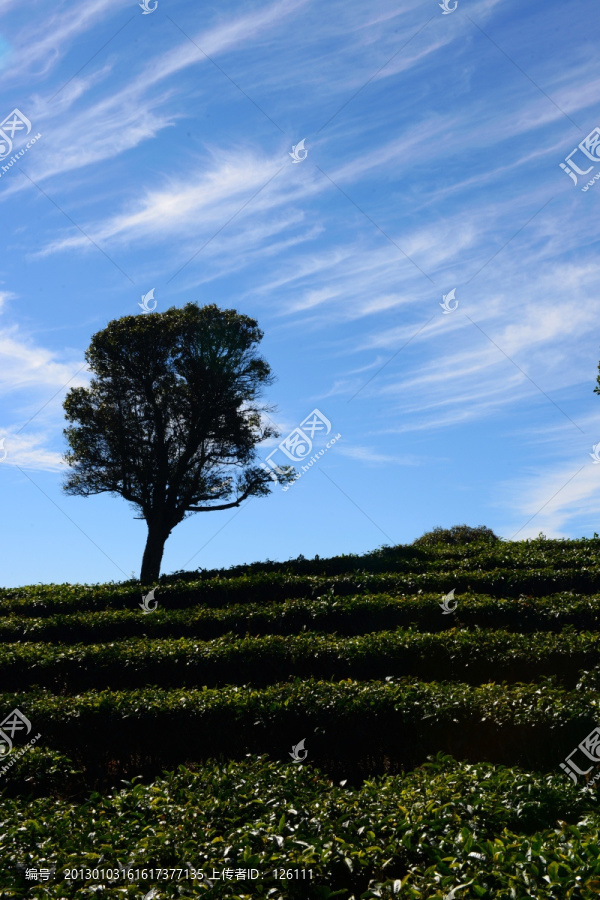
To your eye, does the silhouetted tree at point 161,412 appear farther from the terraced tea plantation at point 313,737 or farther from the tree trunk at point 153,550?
the terraced tea plantation at point 313,737

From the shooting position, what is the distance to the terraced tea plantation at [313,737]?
6.74 metres

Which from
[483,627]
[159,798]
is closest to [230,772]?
[159,798]

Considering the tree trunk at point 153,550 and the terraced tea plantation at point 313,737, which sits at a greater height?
the tree trunk at point 153,550

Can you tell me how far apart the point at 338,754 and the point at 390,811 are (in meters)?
3.62

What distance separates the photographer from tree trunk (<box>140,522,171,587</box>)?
1206 inches

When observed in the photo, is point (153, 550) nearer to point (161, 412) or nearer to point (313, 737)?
point (161, 412)

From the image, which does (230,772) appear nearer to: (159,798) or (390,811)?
(159,798)

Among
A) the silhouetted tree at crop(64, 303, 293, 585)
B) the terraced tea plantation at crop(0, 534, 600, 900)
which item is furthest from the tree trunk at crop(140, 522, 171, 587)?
the terraced tea plantation at crop(0, 534, 600, 900)

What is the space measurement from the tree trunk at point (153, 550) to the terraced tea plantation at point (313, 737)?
8363 mm

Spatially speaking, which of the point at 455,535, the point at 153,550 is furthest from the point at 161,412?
the point at 455,535

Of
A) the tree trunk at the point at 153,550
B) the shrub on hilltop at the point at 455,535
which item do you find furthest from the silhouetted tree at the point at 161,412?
the shrub on hilltop at the point at 455,535

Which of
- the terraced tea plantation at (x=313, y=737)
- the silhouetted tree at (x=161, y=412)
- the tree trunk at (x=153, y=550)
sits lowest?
the terraced tea plantation at (x=313, y=737)

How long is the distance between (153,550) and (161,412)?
6.27 metres

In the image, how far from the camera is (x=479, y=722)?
1057cm
